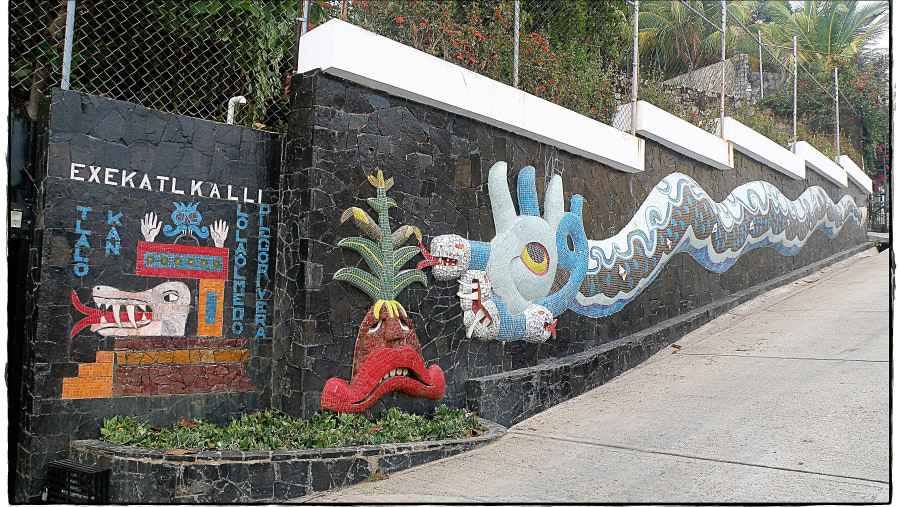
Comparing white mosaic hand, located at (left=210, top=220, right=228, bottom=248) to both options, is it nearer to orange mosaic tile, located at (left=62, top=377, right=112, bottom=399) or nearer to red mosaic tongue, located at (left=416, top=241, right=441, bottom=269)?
orange mosaic tile, located at (left=62, top=377, right=112, bottom=399)

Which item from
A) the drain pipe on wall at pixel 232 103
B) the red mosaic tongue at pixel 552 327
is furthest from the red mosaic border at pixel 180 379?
the red mosaic tongue at pixel 552 327

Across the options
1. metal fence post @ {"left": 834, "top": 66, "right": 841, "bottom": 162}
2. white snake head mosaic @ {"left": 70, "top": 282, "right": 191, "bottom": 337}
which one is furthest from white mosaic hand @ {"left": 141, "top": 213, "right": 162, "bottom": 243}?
metal fence post @ {"left": 834, "top": 66, "right": 841, "bottom": 162}

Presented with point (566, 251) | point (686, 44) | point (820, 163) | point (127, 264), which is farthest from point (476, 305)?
point (820, 163)

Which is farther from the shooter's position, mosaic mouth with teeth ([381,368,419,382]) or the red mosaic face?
mosaic mouth with teeth ([381,368,419,382])

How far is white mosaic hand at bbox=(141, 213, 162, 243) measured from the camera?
5379 mm

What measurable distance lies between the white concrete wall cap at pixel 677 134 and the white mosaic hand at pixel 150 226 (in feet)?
19.6

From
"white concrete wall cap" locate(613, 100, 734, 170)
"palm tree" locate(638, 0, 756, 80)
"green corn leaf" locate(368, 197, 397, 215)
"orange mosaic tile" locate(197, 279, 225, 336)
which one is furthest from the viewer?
"palm tree" locate(638, 0, 756, 80)

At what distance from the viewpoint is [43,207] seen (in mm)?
5008

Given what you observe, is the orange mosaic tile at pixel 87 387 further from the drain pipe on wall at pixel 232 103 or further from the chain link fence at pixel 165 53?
the drain pipe on wall at pixel 232 103

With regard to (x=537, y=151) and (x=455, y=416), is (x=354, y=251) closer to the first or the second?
(x=455, y=416)

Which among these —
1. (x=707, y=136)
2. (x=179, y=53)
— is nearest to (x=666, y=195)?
(x=707, y=136)

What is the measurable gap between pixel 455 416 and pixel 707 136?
20.5 feet

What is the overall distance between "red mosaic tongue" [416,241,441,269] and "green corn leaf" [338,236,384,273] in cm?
47

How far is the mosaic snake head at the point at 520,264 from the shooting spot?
701cm
